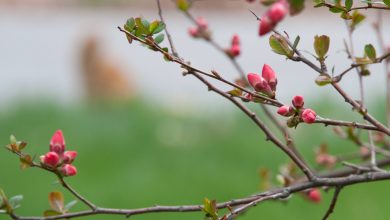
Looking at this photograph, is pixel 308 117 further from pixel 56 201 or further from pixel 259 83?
pixel 56 201

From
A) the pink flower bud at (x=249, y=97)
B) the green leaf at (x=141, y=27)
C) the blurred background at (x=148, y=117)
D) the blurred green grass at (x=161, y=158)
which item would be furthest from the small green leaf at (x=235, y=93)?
the blurred green grass at (x=161, y=158)

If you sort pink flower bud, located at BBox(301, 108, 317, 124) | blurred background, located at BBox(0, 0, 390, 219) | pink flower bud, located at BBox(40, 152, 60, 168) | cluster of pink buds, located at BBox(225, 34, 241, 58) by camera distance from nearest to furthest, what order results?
1. pink flower bud, located at BBox(301, 108, 317, 124)
2. pink flower bud, located at BBox(40, 152, 60, 168)
3. cluster of pink buds, located at BBox(225, 34, 241, 58)
4. blurred background, located at BBox(0, 0, 390, 219)

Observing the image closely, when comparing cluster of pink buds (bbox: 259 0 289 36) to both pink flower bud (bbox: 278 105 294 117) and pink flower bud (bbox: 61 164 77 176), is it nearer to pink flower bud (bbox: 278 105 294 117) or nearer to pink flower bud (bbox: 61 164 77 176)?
pink flower bud (bbox: 278 105 294 117)

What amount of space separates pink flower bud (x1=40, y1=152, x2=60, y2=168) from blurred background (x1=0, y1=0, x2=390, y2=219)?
186cm

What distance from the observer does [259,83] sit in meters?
1.02

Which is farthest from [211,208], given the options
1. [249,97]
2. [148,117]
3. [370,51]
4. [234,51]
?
[148,117]

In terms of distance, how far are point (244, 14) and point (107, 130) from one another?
4753 millimetres

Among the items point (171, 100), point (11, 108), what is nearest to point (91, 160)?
point (11, 108)

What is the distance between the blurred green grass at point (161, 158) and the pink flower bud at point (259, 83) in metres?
2.17

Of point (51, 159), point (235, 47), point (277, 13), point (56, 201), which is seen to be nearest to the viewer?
point (277, 13)

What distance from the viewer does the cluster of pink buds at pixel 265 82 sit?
102cm

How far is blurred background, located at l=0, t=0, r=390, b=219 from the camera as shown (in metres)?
3.66

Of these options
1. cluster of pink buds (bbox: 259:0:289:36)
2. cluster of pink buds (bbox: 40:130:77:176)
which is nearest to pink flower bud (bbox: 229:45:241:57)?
cluster of pink buds (bbox: 40:130:77:176)

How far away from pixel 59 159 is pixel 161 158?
10.4 feet
